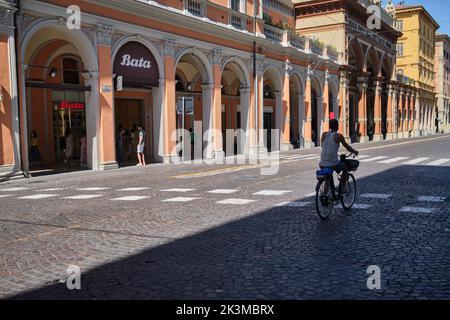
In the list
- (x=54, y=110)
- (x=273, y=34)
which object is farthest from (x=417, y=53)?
(x=54, y=110)

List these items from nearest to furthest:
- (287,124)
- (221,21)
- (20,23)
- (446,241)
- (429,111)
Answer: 1. (446,241)
2. (20,23)
3. (221,21)
4. (287,124)
5. (429,111)

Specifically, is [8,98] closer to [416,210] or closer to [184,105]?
[184,105]

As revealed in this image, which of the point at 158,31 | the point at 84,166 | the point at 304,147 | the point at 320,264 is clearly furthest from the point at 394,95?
the point at 320,264

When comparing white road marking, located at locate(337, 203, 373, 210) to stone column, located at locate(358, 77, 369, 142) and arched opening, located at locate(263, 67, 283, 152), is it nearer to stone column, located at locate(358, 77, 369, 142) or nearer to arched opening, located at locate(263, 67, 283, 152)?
arched opening, located at locate(263, 67, 283, 152)

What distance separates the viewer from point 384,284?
4.97 meters

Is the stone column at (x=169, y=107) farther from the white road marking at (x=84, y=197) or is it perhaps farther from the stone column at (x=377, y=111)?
the stone column at (x=377, y=111)

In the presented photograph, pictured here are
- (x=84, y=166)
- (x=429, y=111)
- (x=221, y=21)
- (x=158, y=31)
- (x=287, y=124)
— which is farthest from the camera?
(x=429, y=111)

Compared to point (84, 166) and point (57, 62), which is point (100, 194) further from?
point (57, 62)

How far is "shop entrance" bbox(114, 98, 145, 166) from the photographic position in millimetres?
23750

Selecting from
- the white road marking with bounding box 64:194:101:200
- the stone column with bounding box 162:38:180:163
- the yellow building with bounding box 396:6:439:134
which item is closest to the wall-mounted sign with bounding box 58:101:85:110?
the stone column with bounding box 162:38:180:163

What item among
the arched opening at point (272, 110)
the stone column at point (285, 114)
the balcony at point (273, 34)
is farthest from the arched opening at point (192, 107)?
the stone column at point (285, 114)

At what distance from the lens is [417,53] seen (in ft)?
237

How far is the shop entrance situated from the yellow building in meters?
53.3

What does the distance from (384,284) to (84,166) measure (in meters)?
16.4
